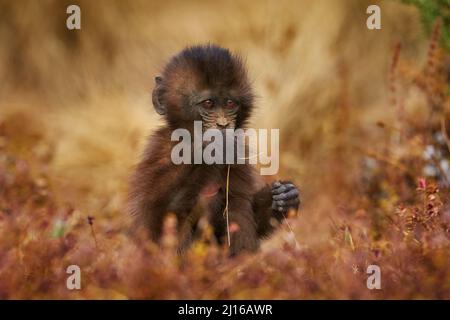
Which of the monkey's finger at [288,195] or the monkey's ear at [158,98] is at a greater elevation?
the monkey's ear at [158,98]

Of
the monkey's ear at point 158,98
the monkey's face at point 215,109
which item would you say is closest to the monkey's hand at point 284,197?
the monkey's face at point 215,109

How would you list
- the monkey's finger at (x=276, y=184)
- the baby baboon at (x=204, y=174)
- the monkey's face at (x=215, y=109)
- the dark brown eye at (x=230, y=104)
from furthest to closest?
the monkey's finger at (x=276, y=184), the dark brown eye at (x=230, y=104), the monkey's face at (x=215, y=109), the baby baboon at (x=204, y=174)

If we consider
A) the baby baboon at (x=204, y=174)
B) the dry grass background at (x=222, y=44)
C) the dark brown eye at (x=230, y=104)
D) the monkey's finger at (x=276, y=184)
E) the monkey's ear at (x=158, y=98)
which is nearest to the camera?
the baby baboon at (x=204, y=174)

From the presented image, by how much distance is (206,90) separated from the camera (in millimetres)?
6156

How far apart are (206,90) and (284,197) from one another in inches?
38.1

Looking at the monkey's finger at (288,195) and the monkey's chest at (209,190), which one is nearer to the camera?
the monkey's chest at (209,190)

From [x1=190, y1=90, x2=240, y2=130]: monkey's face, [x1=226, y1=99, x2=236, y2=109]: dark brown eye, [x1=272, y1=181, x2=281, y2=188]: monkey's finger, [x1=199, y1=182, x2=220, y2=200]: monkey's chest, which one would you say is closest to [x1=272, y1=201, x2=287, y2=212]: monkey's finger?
[x1=272, y1=181, x2=281, y2=188]: monkey's finger

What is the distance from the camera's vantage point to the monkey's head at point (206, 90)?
6.12 m

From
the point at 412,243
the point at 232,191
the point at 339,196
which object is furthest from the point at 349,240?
the point at 339,196

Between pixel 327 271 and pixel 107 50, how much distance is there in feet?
24.8

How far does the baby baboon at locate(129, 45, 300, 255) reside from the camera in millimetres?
5953

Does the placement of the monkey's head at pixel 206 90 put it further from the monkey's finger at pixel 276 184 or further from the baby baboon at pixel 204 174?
the monkey's finger at pixel 276 184

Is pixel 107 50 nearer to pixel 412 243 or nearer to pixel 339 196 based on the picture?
pixel 339 196

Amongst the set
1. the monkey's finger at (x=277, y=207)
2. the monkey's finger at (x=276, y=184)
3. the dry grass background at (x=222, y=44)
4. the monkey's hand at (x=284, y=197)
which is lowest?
the monkey's finger at (x=277, y=207)
